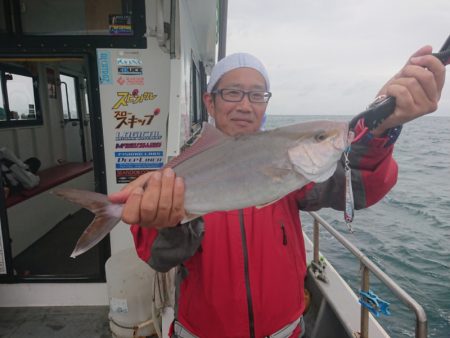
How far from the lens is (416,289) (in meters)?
8.04

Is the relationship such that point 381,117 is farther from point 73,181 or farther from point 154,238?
point 73,181

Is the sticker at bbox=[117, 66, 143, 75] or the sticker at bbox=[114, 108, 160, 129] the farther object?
the sticker at bbox=[114, 108, 160, 129]

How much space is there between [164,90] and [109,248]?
216cm

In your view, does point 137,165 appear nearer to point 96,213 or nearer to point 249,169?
point 96,213

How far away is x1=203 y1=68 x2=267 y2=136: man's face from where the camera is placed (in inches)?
94.8

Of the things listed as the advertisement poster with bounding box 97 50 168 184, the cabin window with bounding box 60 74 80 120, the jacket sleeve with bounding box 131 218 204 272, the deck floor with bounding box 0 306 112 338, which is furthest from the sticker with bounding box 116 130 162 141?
the cabin window with bounding box 60 74 80 120

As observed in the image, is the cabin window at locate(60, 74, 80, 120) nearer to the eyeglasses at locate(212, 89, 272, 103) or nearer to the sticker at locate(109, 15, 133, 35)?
the sticker at locate(109, 15, 133, 35)

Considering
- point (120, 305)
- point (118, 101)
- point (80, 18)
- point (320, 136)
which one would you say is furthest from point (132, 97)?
point (320, 136)

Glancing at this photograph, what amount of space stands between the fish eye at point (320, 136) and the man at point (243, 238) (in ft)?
0.72

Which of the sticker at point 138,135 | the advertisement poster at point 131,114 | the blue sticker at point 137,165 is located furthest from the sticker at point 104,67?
the blue sticker at point 137,165

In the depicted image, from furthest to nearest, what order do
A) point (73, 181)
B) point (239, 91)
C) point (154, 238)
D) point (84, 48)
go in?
1. point (73, 181)
2. point (84, 48)
3. point (239, 91)
4. point (154, 238)

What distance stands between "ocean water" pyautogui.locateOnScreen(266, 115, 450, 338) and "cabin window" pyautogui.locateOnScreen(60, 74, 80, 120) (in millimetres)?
6648

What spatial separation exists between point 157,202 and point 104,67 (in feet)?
9.65

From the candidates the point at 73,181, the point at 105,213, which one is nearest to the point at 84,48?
the point at 105,213
